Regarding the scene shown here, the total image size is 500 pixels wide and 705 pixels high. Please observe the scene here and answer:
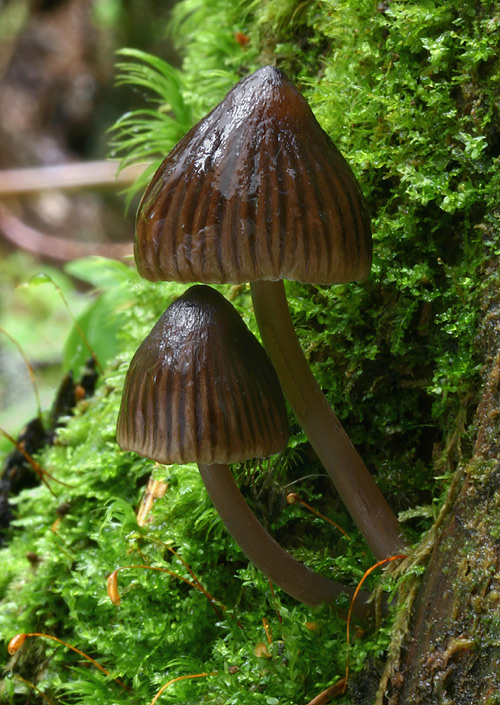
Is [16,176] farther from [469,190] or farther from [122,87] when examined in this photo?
[469,190]

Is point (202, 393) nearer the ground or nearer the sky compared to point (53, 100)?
nearer the ground

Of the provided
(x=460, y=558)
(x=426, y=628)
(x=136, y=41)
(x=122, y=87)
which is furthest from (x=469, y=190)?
(x=122, y=87)

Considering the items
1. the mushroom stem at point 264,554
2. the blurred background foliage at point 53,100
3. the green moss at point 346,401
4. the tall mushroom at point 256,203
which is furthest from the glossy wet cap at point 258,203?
the blurred background foliage at point 53,100

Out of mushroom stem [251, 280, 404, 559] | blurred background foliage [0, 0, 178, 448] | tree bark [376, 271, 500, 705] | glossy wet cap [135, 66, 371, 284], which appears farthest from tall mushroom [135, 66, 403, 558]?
blurred background foliage [0, 0, 178, 448]

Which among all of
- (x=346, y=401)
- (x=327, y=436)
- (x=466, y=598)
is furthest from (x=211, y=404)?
(x=466, y=598)

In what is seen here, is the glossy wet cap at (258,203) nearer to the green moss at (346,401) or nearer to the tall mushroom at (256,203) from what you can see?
the tall mushroom at (256,203)

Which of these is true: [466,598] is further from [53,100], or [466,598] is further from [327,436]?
[53,100]
